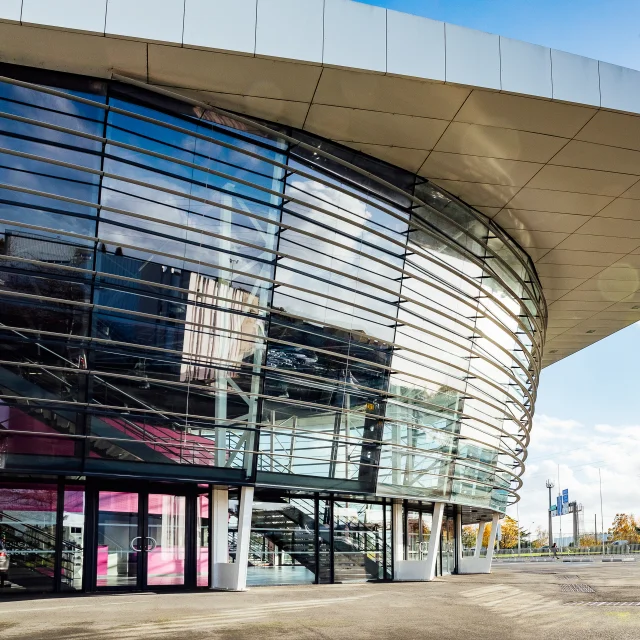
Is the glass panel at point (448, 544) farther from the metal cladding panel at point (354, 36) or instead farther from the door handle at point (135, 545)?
the metal cladding panel at point (354, 36)

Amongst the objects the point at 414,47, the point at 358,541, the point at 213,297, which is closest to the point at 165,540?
the point at 358,541

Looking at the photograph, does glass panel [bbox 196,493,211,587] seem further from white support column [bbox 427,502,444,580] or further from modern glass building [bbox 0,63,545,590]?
white support column [bbox 427,502,444,580]

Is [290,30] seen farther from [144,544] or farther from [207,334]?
[144,544]

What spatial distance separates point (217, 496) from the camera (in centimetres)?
1571

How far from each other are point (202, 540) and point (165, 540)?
756mm

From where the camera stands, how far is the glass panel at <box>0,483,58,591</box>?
14352 millimetres

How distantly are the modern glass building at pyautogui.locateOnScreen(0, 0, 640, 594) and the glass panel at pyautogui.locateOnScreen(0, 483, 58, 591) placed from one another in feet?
0.13

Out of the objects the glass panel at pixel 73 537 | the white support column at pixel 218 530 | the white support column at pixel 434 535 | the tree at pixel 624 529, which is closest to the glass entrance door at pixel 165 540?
the white support column at pixel 218 530

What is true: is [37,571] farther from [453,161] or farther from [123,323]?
[453,161]

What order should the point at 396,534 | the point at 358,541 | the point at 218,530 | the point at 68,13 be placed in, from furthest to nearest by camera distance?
1. the point at 396,534
2. the point at 358,541
3. the point at 218,530
4. the point at 68,13

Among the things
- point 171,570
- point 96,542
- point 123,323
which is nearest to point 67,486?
point 96,542

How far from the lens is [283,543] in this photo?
17.3 meters

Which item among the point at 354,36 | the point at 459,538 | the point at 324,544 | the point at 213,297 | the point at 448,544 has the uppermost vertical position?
the point at 354,36

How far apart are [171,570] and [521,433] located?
1231 cm
